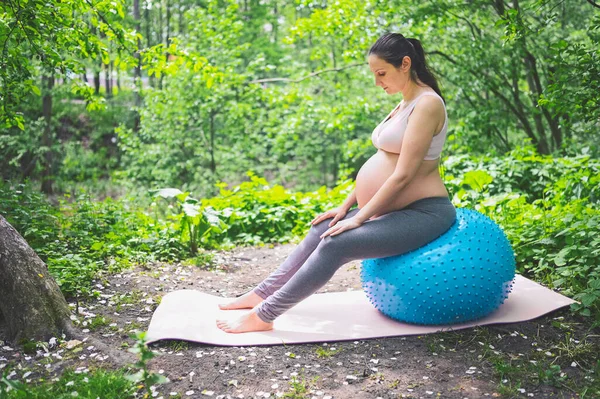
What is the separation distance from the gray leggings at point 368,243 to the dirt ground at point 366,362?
11.6 inches

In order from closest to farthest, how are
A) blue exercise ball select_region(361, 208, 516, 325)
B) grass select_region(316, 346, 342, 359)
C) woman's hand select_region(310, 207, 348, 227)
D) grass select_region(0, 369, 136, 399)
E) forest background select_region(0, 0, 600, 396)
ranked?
grass select_region(0, 369, 136, 399), grass select_region(316, 346, 342, 359), blue exercise ball select_region(361, 208, 516, 325), woman's hand select_region(310, 207, 348, 227), forest background select_region(0, 0, 600, 396)

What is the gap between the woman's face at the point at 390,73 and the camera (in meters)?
3.07

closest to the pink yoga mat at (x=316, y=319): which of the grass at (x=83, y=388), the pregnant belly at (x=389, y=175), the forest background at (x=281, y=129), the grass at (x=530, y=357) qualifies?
the grass at (x=530, y=357)

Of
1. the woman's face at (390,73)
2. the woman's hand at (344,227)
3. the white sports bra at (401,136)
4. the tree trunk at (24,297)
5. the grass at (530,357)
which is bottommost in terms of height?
the grass at (530,357)

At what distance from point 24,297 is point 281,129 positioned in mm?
7760

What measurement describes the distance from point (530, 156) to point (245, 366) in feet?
16.2

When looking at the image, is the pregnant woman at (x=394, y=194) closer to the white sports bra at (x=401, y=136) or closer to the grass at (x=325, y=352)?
the white sports bra at (x=401, y=136)

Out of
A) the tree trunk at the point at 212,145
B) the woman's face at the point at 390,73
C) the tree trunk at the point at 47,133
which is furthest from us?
the tree trunk at the point at 47,133

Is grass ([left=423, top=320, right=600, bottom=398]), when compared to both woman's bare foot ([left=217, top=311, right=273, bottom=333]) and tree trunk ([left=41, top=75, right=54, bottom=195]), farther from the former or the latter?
tree trunk ([left=41, top=75, right=54, bottom=195])

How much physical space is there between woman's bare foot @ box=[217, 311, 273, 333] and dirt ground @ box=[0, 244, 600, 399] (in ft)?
0.63

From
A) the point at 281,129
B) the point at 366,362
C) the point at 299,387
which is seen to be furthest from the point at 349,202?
the point at 281,129

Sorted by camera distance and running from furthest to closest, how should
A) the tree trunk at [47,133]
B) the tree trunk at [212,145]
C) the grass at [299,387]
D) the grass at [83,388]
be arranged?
the tree trunk at [47,133] → the tree trunk at [212,145] → the grass at [299,387] → the grass at [83,388]

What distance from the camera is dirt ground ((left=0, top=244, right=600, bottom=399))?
2.46 metres

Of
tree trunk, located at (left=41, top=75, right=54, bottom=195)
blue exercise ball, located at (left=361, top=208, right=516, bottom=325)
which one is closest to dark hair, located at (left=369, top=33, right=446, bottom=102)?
blue exercise ball, located at (left=361, top=208, right=516, bottom=325)
